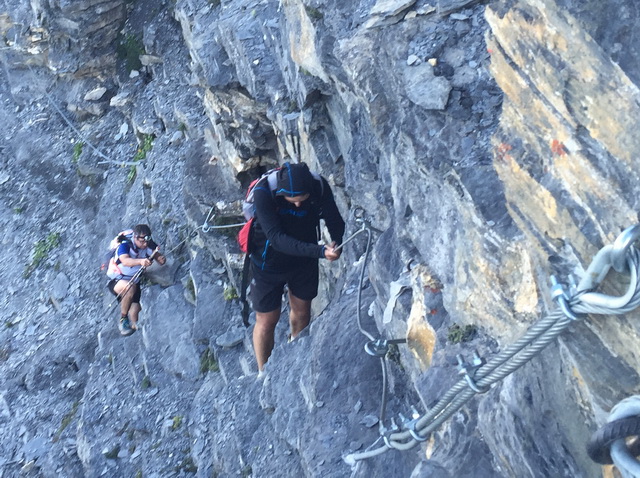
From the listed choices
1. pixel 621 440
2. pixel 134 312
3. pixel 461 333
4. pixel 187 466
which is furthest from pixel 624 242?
pixel 134 312

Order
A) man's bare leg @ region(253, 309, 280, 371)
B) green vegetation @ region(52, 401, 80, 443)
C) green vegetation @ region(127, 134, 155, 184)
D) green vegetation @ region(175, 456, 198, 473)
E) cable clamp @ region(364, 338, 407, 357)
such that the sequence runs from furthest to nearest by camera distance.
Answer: green vegetation @ region(127, 134, 155, 184), green vegetation @ region(52, 401, 80, 443), green vegetation @ region(175, 456, 198, 473), man's bare leg @ region(253, 309, 280, 371), cable clamp @ region(364, 338, 407, 357)

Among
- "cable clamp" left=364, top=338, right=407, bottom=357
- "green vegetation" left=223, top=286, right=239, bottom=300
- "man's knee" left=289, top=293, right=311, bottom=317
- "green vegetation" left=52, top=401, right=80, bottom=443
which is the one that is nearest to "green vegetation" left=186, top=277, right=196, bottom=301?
"green vegetation" left=223, top=286, right=239, bottom=300

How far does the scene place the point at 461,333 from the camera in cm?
529

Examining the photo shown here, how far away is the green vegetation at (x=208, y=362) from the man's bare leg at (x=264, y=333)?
2364 mm

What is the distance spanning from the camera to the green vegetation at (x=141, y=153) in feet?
54.1

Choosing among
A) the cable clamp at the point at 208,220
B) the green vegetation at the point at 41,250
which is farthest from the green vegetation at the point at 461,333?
the green vegetation at the point at 41,250

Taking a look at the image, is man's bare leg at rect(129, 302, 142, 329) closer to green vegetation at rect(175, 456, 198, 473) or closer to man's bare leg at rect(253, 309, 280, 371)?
green vegetation at rect(175, 456, 198, 473)

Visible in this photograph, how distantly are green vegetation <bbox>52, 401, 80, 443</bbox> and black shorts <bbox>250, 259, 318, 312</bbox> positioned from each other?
19.9 feet

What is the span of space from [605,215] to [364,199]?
447 centimetres

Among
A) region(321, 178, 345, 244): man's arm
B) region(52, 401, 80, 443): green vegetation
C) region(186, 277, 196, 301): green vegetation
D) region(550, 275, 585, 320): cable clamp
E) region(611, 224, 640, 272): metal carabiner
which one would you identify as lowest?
region(52, 401, 80, 443): green vegetation

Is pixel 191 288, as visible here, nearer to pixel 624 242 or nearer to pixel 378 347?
pixel 378 347

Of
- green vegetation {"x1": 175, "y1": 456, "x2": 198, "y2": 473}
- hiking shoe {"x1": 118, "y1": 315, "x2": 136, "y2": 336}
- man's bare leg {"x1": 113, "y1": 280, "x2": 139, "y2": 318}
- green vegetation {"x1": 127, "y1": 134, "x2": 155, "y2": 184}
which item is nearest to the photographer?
green vegetation {"x1": 175, "y1": 456, "x2": 198, "y2": 473}

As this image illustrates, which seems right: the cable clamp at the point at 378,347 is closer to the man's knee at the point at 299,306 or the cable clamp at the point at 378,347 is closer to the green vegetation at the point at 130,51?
the man's knee at the point at 299,306

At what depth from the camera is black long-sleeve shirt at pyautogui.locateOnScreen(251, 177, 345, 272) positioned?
22.9 ft
